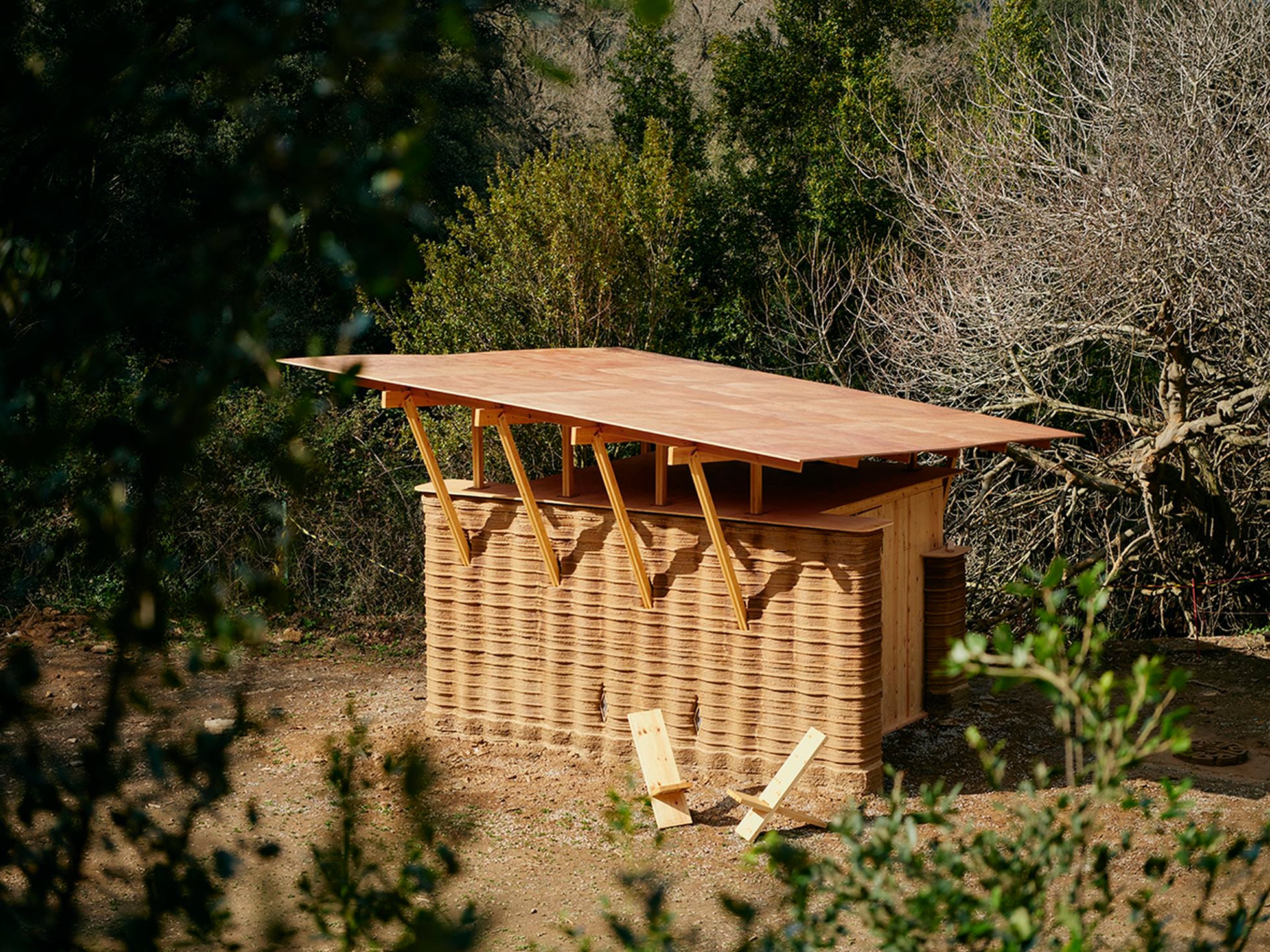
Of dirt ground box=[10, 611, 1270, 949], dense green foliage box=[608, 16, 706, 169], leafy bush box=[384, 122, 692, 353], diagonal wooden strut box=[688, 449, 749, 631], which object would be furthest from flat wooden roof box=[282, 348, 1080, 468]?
dense green foliage box=[608, 16, 706, 169]

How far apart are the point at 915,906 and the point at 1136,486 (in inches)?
424

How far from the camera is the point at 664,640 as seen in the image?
843 centimetres

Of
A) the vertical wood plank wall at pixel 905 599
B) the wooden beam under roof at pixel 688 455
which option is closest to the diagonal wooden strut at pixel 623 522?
the wooden beam under roof at pixel 688 455

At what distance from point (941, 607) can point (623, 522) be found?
260cm

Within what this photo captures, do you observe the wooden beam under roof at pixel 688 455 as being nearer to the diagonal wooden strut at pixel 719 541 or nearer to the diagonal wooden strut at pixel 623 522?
the diagonal wooden strut at pixel 719 541

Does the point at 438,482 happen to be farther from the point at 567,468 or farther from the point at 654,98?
the point at 654,98

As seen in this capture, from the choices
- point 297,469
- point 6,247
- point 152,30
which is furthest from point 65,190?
point 297,469

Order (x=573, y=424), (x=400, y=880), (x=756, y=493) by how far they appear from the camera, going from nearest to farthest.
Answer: (x=400, y=880)
(x=573, y=424)
(x=756, y=493)

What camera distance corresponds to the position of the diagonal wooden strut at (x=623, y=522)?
7.86 metres

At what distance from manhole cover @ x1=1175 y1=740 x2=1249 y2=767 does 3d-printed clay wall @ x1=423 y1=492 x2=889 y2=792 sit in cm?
223

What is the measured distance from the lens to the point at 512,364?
9586 millimetres

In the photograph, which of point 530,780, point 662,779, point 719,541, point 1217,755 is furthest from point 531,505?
point 1217,755

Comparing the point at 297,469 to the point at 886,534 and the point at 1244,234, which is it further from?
the point at 1244,234

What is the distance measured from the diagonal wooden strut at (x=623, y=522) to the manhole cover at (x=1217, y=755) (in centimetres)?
359
